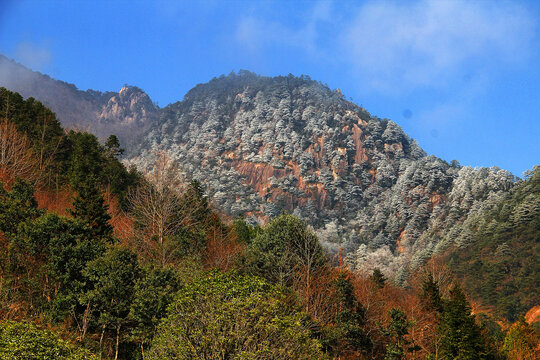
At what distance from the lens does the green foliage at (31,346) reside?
27.8 ft

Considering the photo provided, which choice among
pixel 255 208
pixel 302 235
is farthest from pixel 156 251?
pixel 255 208

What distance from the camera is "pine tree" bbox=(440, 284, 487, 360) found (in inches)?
842

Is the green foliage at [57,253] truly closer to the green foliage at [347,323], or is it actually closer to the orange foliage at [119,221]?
the orange foliage at [119,221]

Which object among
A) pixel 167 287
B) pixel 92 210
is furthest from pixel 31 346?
pixel 92 210

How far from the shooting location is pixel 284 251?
1164 inches

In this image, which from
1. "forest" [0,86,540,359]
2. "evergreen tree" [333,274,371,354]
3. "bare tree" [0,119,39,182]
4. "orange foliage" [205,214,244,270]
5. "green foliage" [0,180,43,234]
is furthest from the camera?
"orange foliage" [205,214,244,270]

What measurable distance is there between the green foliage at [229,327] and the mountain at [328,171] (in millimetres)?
47388

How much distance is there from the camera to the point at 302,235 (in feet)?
101

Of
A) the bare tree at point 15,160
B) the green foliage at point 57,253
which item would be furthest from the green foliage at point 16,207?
the bare tree at point 15,160

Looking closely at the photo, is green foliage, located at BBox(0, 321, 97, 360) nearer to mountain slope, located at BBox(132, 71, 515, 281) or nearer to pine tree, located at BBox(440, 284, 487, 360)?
pine tree, located at BBox(440, 284, 487, 360)

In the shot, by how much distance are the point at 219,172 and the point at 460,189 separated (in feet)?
236

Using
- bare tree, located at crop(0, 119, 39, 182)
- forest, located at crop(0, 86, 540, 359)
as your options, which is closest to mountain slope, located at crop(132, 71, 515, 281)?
forest, located at crop(0, 86, 540, 359)

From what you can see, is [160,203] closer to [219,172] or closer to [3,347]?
[3,347]

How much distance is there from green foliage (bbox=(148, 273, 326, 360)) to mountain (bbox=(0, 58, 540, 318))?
1866 inches
